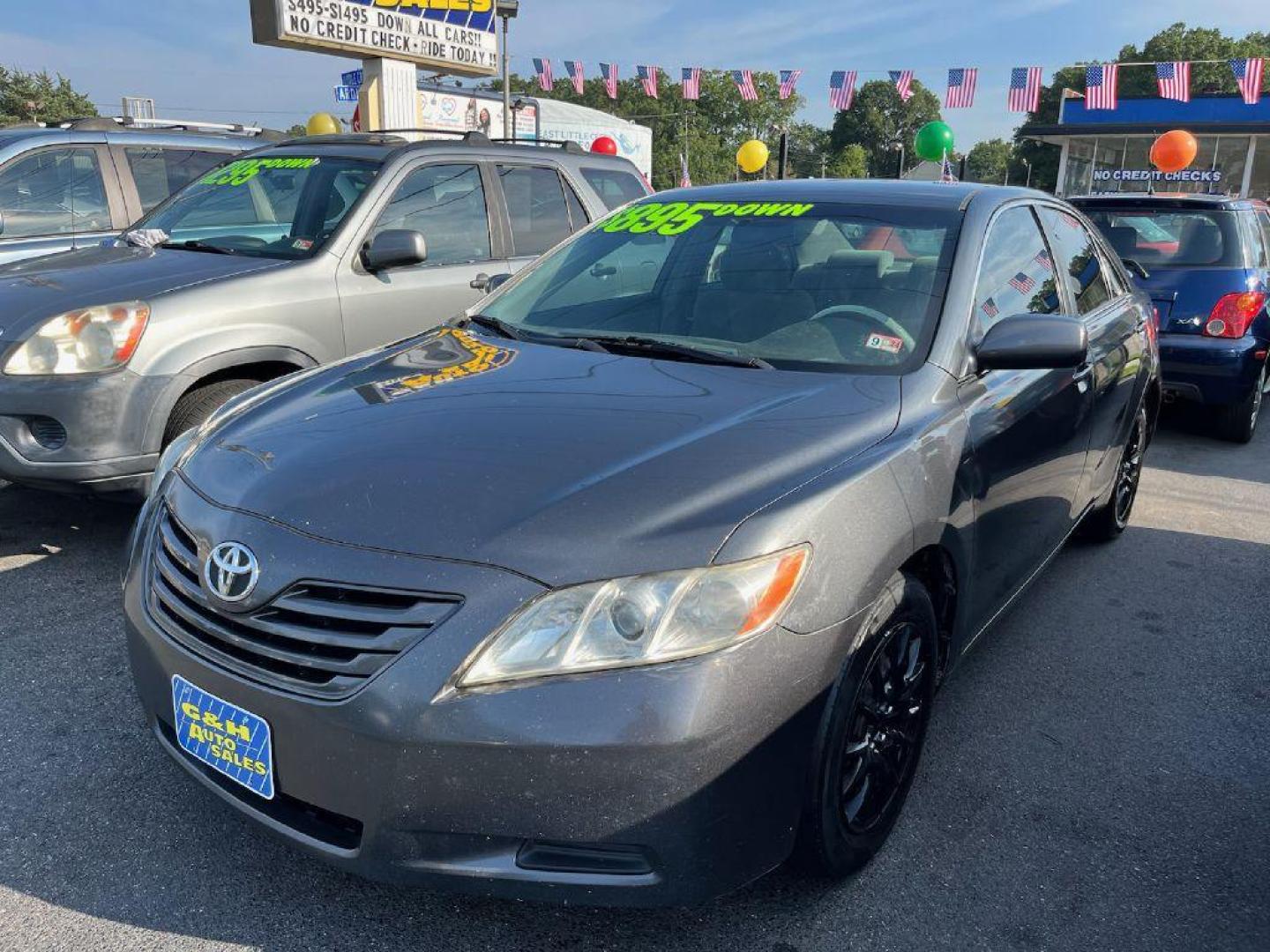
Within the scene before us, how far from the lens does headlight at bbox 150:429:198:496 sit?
2525 mm

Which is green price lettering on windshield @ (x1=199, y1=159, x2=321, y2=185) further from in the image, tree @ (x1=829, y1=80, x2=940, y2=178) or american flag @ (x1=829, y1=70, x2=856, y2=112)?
tree @ (x1=829, y1=80, x2=940, y2=178)

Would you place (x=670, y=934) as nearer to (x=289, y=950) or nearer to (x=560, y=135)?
(x=289, y=950)

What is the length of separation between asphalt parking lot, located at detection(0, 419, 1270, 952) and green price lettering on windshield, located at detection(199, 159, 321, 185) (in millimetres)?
2443

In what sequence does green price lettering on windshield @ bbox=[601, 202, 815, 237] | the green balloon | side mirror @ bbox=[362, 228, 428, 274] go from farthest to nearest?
the green balloon < side mirror @ bbox=[362, 228, 428, 274] < green price lettering on windshield @ bbox=[601, 202, 815, 237]

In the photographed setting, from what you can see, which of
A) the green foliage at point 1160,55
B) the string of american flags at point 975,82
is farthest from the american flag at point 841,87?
the green foliage at point 1160,55

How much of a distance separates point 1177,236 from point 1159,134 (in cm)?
3270

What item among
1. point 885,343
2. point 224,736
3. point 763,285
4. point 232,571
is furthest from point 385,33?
point 224,736

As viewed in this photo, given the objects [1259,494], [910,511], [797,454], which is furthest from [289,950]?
[1259,494]

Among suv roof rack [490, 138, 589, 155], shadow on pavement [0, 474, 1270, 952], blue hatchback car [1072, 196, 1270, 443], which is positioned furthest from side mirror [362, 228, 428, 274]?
blue hatchback car [1072, 196, 1270, 443]

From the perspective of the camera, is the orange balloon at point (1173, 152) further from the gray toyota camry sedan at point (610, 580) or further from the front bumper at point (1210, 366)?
the gray toyota camry sedan at point (610, 580)

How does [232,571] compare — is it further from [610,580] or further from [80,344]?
[80,344]

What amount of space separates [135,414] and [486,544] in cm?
264

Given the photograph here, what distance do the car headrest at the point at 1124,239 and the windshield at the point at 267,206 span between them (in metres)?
5.05

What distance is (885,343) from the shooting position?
8.94 ft
